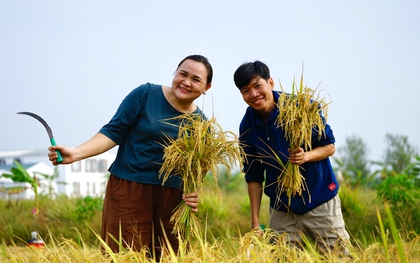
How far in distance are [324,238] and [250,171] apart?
26.7 inches

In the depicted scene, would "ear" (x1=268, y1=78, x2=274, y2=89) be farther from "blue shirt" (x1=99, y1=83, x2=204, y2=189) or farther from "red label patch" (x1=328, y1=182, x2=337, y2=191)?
"red label patch" (x1=328, y1=182, x2=337, y2=191)

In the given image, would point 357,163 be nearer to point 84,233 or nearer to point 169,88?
point 84,233

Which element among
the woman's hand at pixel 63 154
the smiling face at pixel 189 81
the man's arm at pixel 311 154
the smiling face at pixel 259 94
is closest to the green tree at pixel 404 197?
the man's arm at pixel 311 154

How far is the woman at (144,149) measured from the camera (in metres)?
3.54

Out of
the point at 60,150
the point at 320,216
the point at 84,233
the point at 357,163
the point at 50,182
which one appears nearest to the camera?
the point at 60,150

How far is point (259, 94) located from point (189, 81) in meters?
0.45

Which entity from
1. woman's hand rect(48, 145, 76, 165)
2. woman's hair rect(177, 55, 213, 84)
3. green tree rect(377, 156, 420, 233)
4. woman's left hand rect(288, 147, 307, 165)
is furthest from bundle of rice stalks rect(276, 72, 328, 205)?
green tree rect(377, 156, 420, 233)

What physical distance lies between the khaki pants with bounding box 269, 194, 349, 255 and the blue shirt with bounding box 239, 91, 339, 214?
0.06 metres

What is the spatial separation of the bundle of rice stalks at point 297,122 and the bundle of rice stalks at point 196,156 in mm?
327

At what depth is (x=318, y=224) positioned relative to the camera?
3654mm

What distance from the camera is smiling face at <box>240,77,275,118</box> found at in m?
3.43

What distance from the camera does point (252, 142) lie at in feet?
12.2

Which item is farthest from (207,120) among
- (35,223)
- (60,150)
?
(35,223)

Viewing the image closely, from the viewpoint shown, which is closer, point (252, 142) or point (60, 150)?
point (60, 150)
